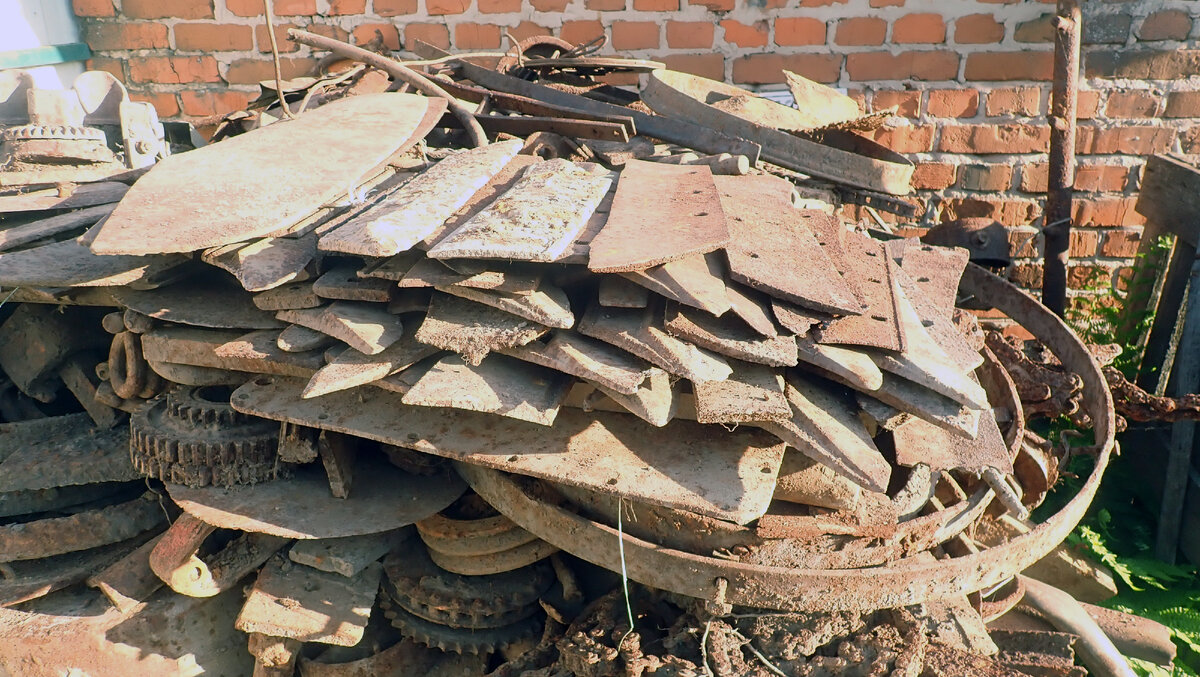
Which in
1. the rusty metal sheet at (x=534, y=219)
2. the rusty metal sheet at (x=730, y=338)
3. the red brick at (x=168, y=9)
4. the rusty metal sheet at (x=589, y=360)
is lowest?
the rusty metal sheet at (x=589, y=360)

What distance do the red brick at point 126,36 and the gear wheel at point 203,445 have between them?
8.48 ft

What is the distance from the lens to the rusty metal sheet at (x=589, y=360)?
1486mm

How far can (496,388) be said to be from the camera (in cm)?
158

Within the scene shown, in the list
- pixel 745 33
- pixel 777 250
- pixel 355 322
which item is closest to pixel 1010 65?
pixel 745 33

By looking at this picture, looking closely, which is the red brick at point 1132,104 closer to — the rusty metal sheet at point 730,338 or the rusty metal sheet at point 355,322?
the rusty metal sheet at point 730,338

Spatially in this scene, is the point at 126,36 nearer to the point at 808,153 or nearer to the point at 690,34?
the point at 690,34

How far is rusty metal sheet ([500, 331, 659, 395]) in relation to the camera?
4.88 ft

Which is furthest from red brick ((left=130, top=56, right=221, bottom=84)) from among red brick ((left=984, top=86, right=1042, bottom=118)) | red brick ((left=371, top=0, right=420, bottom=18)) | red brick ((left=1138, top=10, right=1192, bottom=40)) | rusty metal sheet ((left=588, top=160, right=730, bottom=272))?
red brick ((left=1138, top=10, right=1192, bottom=40))

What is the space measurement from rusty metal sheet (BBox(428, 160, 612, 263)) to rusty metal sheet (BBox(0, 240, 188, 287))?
29.7 inches

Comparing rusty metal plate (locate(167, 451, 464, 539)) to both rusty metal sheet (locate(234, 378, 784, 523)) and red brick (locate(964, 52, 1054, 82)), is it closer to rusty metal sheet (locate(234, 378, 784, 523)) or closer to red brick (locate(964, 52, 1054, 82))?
rusty metal sheet (locate(234, 378, 784, 523))

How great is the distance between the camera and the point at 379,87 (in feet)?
10.00

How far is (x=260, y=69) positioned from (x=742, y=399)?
323cm

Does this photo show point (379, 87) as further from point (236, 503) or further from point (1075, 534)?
point (1075, 534)

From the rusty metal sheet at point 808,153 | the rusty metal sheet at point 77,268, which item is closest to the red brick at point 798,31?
the rusty metal sheet at point 808,153
